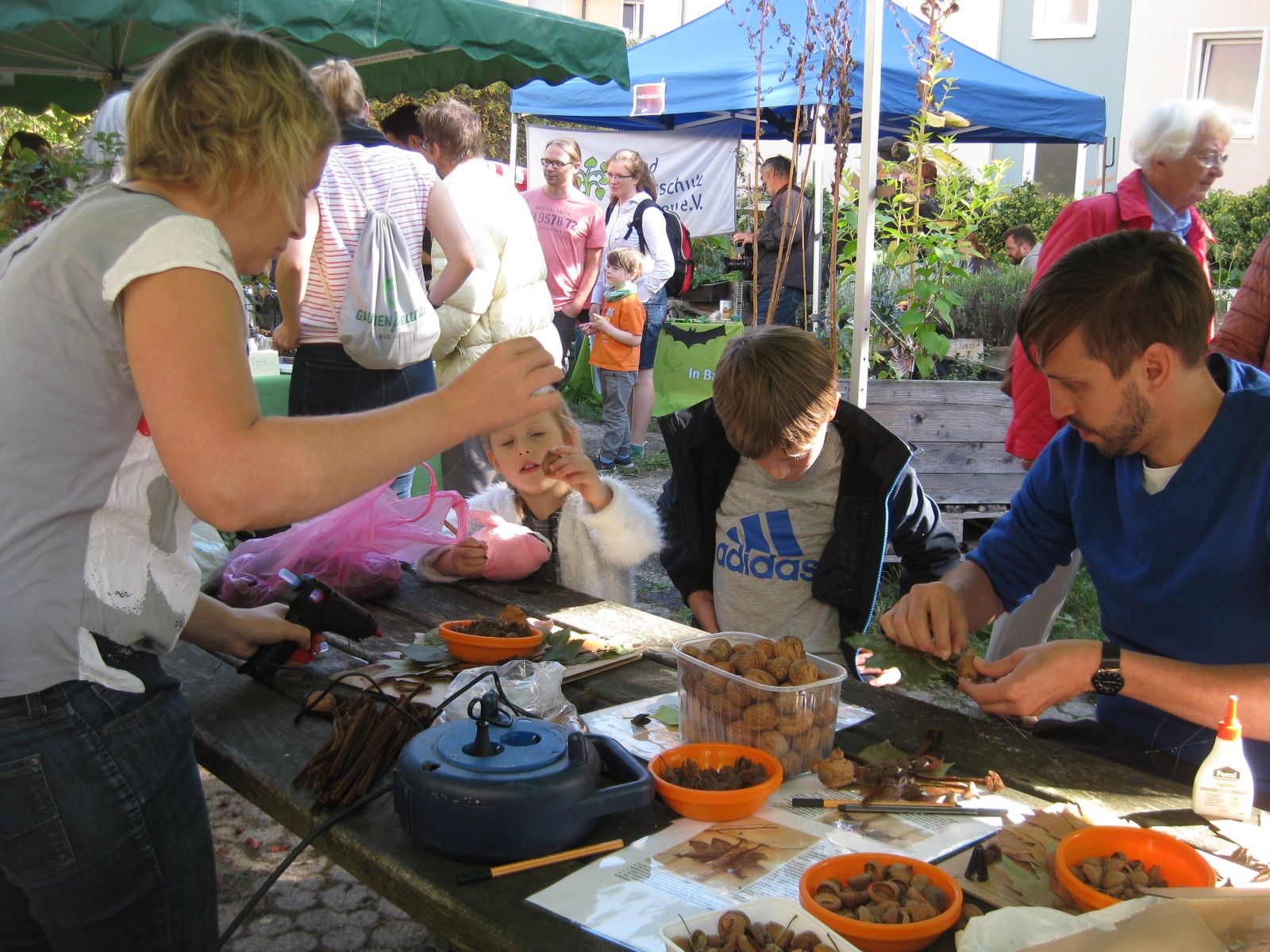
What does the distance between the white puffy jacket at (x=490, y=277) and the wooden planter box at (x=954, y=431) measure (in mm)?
1524

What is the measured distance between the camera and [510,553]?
9.03 feet

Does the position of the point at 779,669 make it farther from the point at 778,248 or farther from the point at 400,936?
the point at 778,248

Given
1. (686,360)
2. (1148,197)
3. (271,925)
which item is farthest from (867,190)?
(686,360)

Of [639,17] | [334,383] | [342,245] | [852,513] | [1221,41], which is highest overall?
[639,17]

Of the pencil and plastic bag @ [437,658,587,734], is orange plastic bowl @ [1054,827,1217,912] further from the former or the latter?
plastic bag @ [437,658,587,734]

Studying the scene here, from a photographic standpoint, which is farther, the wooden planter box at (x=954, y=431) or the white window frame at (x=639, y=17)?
the white window frame at (x=639, y=17)

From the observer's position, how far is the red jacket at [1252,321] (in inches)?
127

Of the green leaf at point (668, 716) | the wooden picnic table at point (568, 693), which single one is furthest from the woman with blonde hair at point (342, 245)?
the green leaf at point (668, 716)

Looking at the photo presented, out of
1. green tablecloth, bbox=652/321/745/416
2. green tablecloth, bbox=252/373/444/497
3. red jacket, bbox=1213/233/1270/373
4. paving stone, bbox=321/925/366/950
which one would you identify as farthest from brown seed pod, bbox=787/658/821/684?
green tablecloth, bbox=652/321/745/416

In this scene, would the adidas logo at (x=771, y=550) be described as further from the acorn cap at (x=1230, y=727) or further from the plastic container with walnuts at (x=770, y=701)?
the acorn cap at (x=1230, y=727)

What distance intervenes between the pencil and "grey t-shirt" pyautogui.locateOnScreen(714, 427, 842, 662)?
135 cm

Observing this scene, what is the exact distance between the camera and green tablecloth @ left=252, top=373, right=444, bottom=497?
4945 mm

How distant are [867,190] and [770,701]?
9.62 ft

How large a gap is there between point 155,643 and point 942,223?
481cm
